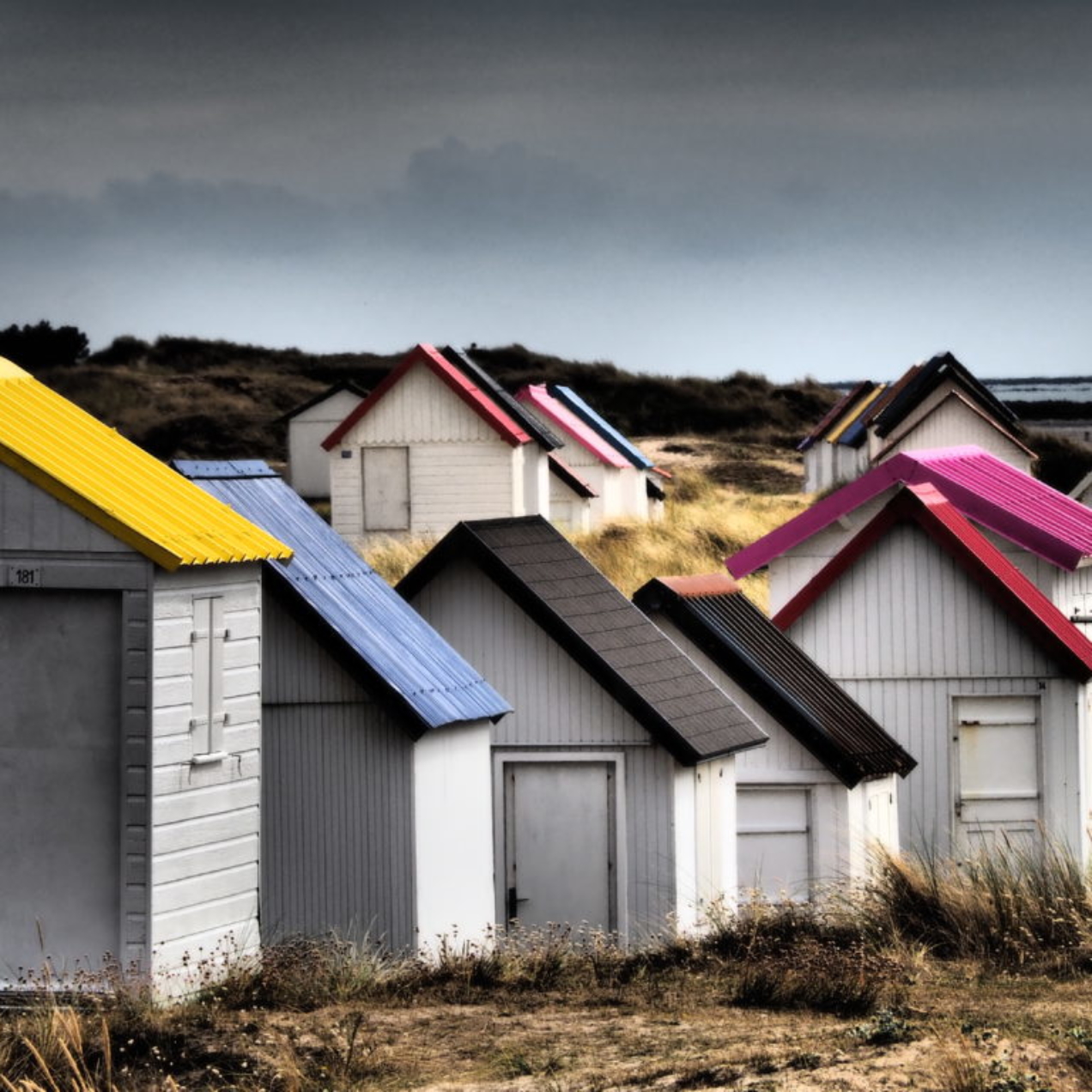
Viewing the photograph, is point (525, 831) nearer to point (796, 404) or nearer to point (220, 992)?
point (220, 992)

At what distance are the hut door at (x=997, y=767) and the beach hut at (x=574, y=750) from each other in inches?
157

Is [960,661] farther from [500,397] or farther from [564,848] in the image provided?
[500,397]

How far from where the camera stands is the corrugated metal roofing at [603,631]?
47.2 ft

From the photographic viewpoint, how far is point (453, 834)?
1299 centimetres

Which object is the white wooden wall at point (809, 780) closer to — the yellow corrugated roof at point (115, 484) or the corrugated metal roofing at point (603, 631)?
the corrugated metal roofing at point (603, 631)

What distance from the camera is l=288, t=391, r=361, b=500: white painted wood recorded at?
197ft

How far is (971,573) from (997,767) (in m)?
1.53

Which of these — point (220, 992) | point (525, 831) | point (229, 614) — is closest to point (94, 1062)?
point (220, 992)

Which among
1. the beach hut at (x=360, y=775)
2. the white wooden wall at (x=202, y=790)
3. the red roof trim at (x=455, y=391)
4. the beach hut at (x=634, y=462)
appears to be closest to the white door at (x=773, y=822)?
the beach hut at (x=360, y=775)

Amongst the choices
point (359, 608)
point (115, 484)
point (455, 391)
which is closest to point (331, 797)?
point (359, 608)

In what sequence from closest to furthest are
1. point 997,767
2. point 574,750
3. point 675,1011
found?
1. point 675,1011
2. point 574,750
3. point 997,767

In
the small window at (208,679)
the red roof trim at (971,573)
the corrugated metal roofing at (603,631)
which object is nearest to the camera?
the small window at (208,679)

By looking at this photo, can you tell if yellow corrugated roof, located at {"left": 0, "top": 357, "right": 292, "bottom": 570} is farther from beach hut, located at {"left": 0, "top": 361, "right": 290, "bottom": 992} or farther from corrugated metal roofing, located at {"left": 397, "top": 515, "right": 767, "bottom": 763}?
corrugated metal roofing, located at {"left": 397, "top": 515, "right": 767, "bottom": 763}

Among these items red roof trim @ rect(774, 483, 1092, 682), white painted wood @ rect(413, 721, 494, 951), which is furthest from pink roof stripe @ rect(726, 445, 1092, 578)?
white painted wood @ rect(413, 721, 494, 951)
